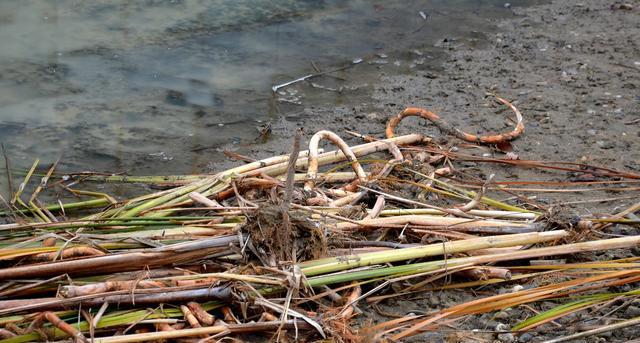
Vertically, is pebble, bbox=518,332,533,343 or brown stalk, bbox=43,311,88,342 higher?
brown stalk, bbox=43,311,88,342

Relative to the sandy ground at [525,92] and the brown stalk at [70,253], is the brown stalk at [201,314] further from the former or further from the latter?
the sandy ground at [525,92]

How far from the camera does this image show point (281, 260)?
3.20 metres

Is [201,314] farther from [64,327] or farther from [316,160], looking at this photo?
[316,160]

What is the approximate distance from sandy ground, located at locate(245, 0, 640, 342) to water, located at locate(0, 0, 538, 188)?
23cm

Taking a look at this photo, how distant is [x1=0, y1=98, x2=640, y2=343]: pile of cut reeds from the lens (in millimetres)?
2965

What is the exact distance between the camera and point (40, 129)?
5.19 meters

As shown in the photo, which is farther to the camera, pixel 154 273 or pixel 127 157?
pixel 127 157

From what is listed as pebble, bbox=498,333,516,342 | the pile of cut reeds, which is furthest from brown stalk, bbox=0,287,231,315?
pebble, bbox=498,333,516,342

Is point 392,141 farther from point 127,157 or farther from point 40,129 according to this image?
point 40,129

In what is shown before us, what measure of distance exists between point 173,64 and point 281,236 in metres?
3.33

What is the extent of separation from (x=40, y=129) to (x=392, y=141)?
85.4 inches

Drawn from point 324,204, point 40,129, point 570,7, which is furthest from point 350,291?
point 570,7

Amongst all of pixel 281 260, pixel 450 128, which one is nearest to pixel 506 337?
pixel 281 260

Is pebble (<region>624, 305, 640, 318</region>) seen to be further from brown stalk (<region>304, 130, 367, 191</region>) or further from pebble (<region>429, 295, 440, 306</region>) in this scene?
brown stalk (<region>304, 130, 367, 191</region>)
